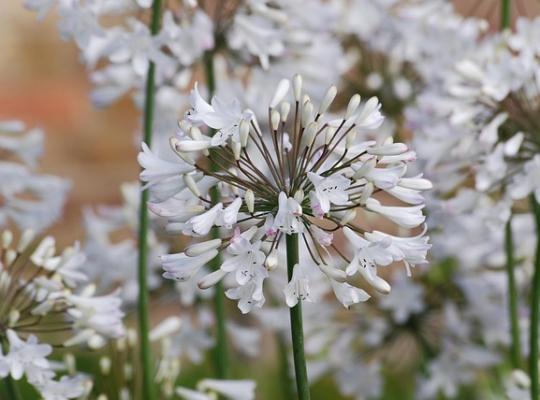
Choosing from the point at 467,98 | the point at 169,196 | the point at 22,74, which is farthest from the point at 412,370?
the point at 22,74

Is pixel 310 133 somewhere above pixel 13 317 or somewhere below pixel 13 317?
above

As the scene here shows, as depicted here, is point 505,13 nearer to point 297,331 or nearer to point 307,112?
point 307,112

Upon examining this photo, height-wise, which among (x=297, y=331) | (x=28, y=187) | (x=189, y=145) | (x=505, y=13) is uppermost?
(x=505, y=13)

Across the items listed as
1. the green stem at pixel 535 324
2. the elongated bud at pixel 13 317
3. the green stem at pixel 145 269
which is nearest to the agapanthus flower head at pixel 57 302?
the elongated bud at pixel 13 317

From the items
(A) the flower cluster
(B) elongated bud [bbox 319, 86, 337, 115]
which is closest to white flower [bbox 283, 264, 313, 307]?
(B) elongated bud [bbox 319, 86, 337, 115]

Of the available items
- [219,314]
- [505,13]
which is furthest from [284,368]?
[505,13]

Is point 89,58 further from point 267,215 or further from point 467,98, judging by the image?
point 267,215

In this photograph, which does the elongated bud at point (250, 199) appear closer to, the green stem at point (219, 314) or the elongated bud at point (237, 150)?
the elongated bud at point (237, 150)
